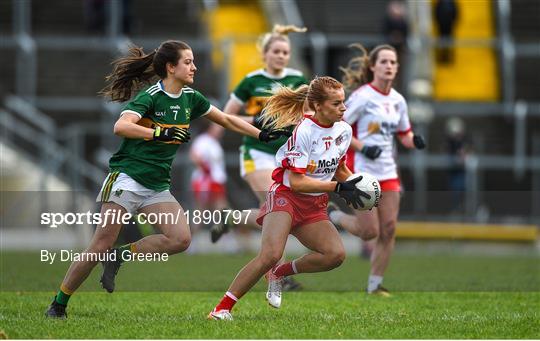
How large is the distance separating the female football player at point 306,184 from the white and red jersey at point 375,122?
2378 mm

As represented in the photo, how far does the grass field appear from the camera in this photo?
9.12m

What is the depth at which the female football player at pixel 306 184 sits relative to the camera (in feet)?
31.9

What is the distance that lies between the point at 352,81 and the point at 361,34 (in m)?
14.1

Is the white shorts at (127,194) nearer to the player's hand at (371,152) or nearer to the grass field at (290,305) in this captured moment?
the grass field at (290,305)

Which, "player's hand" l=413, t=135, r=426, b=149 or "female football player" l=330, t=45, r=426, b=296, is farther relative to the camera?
"player's hand" l=413, t=135, r=426, b=149

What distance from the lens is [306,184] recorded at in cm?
973

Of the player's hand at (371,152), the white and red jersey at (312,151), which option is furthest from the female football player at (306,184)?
the player's hand at (371,152)

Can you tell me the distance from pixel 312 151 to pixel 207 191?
34.0 feet

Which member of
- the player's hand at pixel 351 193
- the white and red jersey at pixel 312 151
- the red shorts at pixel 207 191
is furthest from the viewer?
the red shorts at pixel 207 191

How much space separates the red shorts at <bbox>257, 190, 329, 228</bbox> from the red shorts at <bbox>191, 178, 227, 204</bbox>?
32.7 ft

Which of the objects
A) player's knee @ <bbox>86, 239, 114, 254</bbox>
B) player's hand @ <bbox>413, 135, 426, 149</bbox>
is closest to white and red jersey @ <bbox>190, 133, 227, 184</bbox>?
player's hand @ <bbox>413, 135, 426, 149</bbox>

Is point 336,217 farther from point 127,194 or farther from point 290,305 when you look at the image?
point 127,194

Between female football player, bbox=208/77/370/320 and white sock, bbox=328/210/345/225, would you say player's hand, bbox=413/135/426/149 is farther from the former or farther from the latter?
female football player, bbox=208/77/370/320

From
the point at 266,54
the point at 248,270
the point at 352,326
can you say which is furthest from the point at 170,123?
the point at 266,54
